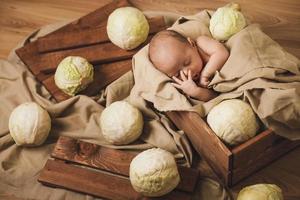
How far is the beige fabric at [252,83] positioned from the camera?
4.39ft

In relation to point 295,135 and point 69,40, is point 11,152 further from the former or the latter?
point 295,135

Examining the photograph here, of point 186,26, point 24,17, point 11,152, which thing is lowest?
point 11,152

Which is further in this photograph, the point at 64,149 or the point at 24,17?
the point at 24,17

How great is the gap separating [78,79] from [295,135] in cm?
80

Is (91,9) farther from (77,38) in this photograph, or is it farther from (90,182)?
(90,182)

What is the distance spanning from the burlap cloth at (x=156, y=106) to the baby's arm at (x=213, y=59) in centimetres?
3

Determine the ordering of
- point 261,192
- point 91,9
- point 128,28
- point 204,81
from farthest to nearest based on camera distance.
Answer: point 91,9 → point 128,28 → point 204,81 → point 261,192

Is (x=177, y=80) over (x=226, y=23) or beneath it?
beneath

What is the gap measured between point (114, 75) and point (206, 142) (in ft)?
1.71

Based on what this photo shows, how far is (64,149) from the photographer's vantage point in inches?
60.5

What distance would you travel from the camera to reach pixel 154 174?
1343mm

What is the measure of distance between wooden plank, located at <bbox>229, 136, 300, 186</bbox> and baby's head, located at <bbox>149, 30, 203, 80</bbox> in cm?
35

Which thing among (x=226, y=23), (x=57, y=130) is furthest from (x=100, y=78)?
(x=226, y=23)

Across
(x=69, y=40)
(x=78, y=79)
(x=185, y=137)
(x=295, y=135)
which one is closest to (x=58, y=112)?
(x=78, y=79)
